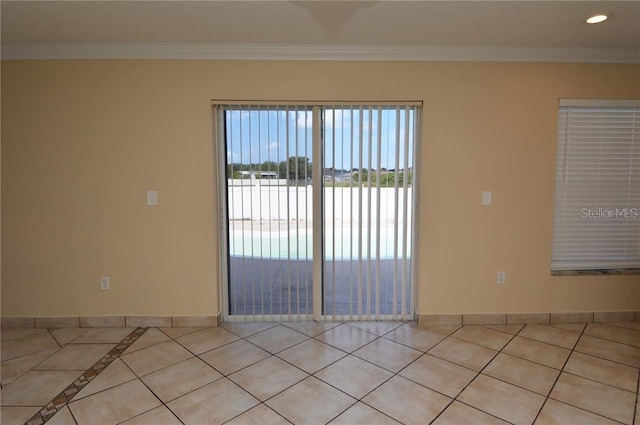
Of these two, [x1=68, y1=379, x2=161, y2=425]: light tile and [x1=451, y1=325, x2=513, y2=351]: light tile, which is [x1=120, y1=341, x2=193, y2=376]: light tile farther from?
[x1=451, y1=325, x2=513, y2=351]: light tile

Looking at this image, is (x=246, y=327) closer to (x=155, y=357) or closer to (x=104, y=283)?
(x=155, y=357)

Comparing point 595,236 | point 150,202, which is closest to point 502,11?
point 595,236

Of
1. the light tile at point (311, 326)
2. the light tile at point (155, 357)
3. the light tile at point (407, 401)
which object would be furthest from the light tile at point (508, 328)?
the light tile at point (155, 357)

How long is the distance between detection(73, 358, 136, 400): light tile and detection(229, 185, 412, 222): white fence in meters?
1.44

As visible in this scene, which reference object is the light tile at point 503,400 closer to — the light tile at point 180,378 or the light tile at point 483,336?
the light tile at point 483,336

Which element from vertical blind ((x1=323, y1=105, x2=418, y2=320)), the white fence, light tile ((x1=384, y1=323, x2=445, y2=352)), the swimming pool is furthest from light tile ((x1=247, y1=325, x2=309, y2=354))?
the white fence

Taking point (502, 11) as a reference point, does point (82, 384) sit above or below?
below

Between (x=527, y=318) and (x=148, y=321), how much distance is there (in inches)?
136

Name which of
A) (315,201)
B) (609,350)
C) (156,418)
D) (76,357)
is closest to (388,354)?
(315,201)

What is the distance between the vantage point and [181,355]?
2.68 meters

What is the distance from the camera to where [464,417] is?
1.98m

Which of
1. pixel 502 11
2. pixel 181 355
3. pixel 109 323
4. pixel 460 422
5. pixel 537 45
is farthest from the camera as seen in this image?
pixel 109 323

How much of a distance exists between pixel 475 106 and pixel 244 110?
1994 mm

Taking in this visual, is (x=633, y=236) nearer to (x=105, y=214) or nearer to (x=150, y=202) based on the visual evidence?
(x=150, y=202)
